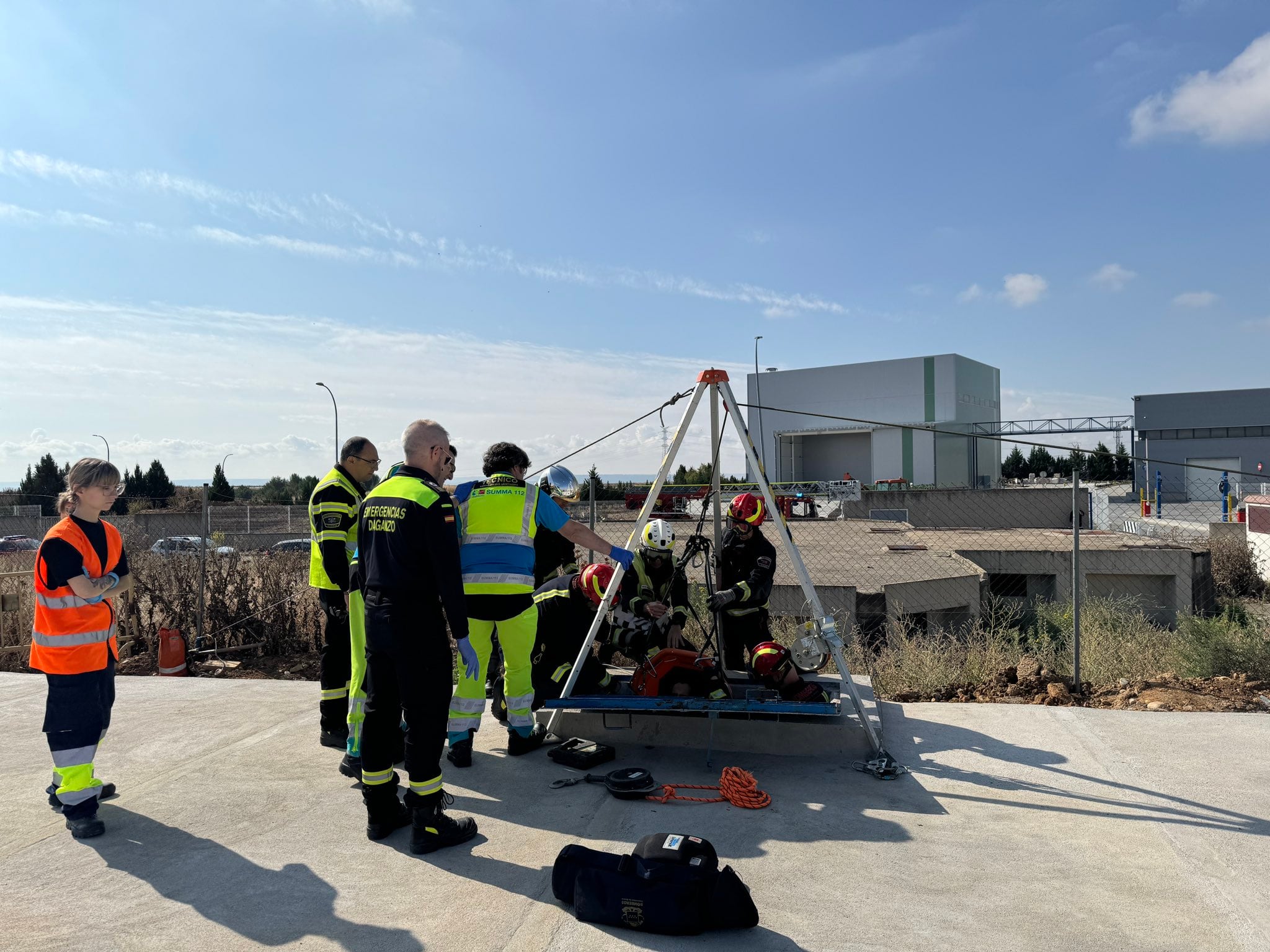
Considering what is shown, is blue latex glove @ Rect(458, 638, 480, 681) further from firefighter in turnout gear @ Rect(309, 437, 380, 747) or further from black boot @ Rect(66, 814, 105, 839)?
black boot @ Rect(66, 814, 105, 839)

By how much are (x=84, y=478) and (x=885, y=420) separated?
49.8 metres

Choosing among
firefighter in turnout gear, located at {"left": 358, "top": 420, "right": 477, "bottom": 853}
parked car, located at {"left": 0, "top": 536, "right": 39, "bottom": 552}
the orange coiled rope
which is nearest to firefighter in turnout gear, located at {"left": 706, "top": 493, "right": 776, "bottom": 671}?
the orange coiled rope

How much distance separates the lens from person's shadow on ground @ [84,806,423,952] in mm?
3010

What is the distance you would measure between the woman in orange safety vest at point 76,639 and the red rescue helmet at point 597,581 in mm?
2708

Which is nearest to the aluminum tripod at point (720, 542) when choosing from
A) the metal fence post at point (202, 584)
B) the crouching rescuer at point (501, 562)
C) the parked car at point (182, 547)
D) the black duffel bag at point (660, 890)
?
the crouching rescuer at point (501, 562)

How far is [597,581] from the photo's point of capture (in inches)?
218

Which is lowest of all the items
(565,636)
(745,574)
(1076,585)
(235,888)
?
(235,888)

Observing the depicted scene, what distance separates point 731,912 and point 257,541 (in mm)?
28140

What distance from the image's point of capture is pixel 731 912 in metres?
2.96

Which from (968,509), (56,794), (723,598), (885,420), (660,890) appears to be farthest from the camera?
(885,420)

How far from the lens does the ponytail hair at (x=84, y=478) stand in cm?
407

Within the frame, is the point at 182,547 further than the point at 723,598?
Yes

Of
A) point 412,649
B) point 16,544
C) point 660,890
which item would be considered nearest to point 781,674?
point 660,890

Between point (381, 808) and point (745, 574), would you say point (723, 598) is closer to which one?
point (745, 574)
